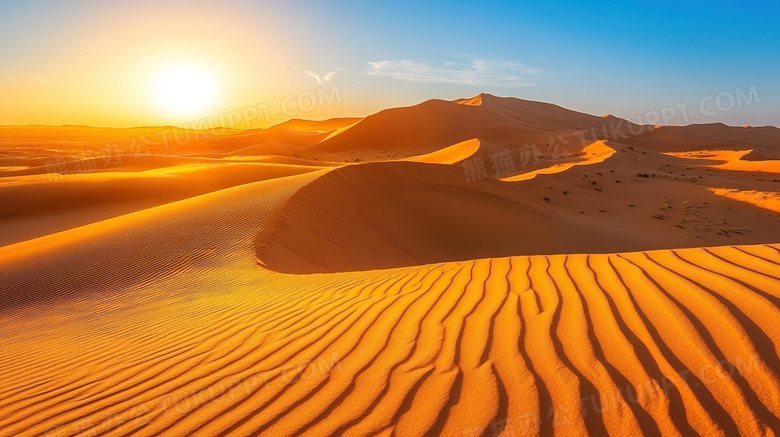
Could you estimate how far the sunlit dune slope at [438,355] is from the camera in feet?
5.53

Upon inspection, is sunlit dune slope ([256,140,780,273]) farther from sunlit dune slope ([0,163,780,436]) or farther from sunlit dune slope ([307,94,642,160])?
sunlit dune slope ([307,94,642,160])

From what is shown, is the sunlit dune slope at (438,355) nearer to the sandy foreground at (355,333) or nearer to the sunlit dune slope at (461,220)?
the sandy foreground at (355,333)

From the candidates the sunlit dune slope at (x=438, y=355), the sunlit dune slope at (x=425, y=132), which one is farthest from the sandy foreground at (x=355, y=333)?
the sunlit dune slope at (x=425, y=132)

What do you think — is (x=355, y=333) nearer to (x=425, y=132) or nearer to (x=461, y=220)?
(x=461, y=220)

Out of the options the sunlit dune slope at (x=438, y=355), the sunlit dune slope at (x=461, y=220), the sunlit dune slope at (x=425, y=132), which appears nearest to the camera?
the sunlit dune slope at (x=438, y=355)

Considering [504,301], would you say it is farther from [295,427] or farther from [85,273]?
[85,273]

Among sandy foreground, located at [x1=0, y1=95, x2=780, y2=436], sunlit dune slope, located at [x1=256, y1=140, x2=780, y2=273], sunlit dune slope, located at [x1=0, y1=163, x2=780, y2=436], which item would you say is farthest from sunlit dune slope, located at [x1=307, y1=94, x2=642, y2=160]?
sunlit dune slope, located at [x1=0, y1=163, x2=780, y2=436]

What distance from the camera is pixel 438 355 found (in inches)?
86.0

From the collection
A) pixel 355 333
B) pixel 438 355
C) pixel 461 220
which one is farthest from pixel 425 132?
pixel 438 355

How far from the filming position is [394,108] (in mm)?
44188

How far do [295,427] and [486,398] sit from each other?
86 centimetres

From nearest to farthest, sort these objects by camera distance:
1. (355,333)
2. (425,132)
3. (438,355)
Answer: (438,355), (355,333), (425,132)

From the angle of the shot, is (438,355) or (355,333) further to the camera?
(355,333)

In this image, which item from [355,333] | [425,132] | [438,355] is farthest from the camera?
[425,132]
